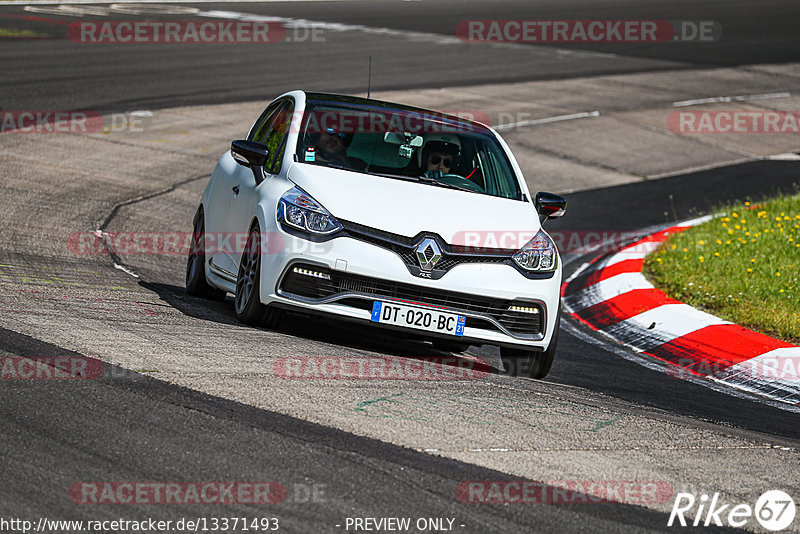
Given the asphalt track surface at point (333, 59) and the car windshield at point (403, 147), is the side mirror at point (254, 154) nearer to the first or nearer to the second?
the car windshield at point (403, 147)

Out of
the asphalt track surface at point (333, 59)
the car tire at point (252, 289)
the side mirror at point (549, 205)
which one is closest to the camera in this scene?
the car tire at point (252, 289)

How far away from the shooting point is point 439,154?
825 centimetres

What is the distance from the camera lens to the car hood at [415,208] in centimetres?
702

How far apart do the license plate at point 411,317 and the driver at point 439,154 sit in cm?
145

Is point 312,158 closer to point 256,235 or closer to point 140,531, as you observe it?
point 256,235

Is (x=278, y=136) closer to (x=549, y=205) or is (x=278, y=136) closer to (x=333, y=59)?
(x=549, y=205)

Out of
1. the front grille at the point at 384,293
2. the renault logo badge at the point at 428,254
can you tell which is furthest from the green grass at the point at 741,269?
the renault logo badge at the point at 428,254

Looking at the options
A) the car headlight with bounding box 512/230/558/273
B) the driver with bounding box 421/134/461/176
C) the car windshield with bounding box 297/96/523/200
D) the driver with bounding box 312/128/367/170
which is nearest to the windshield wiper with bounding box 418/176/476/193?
the car windshield with bounding box 297/96/523/200

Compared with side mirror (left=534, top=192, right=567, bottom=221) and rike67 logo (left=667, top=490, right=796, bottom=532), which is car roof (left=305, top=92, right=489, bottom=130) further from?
rike67 logo (left=667, top=490, right=796, bottom=532)

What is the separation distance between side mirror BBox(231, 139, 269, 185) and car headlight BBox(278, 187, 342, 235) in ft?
1.91

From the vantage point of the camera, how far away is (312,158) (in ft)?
25.6

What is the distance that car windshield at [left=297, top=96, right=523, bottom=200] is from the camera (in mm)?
7914

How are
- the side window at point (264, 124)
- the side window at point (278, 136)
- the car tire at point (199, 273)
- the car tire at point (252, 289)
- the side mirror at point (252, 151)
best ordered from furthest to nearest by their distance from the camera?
the side window at point (264, 124) → the car tire at point (199, 273) → the side window at point (278, 136) → the side mirror at point (252, 151) → the car tire at point (252, 289)

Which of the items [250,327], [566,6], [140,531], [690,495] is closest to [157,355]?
[250,327]
